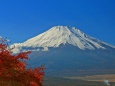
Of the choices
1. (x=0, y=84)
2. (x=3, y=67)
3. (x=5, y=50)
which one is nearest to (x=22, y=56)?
(x=5, y=50)

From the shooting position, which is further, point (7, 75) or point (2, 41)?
point (2, 41)

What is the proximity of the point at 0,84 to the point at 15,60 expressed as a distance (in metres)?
2.95

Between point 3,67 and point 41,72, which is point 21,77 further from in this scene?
point 41,72

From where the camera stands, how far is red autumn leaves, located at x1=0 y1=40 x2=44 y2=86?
65.4ft

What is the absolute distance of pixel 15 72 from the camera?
20141 millimetres

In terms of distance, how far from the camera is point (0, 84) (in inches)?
750

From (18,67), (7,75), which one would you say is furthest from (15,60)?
(7,75)

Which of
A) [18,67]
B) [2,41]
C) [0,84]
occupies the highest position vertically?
[2,41]

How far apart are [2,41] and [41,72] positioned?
287 centimetres

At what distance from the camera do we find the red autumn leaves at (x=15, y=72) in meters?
19.9

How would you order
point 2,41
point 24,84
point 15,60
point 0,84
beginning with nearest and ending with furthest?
point 0,84 → point 24,84 → point 15,60 → point 2,41

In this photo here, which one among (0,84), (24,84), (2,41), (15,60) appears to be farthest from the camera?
(2,41)

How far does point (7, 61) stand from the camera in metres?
21.3

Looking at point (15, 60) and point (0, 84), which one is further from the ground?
point (15, 60)
